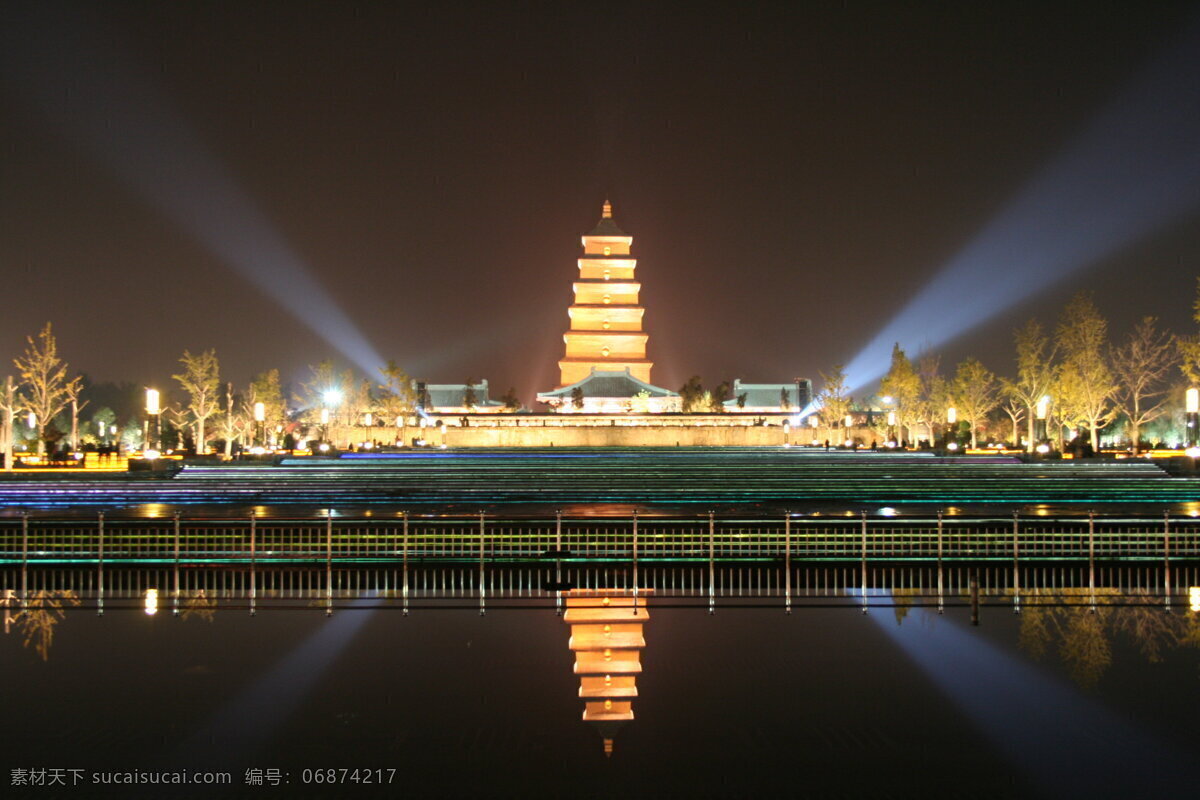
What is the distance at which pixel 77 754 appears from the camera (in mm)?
7254

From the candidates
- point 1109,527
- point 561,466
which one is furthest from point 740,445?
point 1109,527

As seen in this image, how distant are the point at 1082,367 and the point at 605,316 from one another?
46627 mm

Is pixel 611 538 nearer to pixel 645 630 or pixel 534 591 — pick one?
pixel 534 591

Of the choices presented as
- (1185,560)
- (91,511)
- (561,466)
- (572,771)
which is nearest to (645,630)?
(572,771)

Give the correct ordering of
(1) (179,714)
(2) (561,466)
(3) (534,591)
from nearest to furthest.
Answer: (1) (179,714), (3) (534,591), (2) (561,466)

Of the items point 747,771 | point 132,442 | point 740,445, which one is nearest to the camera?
point 747,771

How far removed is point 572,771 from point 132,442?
85531 millimetres

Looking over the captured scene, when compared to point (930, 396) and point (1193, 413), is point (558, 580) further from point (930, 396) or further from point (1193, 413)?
point (930, 396)

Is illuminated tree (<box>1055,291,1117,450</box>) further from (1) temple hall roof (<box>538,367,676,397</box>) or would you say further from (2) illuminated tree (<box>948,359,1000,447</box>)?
(1) temple hall roof (<box>538,367,676,397</box>)

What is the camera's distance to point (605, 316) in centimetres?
8856

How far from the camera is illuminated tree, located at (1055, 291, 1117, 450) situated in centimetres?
4631

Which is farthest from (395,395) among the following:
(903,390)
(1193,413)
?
(1193,413)

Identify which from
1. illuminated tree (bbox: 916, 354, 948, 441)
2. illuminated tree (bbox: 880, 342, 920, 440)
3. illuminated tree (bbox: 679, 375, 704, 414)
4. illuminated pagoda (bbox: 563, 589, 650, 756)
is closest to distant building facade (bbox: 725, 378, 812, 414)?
illuminated tree (bbox: 679, 375, 704, 414)

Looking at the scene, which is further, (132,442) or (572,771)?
(132,442)
